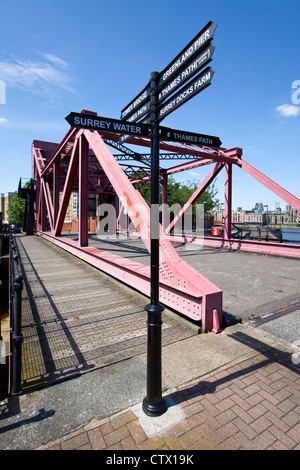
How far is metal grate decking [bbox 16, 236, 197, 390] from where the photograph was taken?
3.13m

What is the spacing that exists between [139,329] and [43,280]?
4.23 meters

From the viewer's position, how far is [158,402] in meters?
2.31

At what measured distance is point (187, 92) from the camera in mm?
2172

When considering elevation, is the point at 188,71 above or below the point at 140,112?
above

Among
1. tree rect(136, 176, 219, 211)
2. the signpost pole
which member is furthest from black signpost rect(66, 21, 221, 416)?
tree rect(136, 176, 219, 211)

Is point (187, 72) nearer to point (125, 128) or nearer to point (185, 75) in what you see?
point (185, 75)

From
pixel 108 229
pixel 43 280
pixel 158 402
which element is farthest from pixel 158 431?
pixel 108 229

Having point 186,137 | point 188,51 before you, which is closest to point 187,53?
point 188,51

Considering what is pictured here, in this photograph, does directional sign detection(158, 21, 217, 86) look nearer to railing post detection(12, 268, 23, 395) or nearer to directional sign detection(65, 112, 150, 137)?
directional sign detection(65, 112, 150, 137)

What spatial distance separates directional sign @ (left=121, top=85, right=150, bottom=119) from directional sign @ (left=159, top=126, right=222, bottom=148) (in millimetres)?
408

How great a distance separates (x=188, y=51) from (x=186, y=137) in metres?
0.77

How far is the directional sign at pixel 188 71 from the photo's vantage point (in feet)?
6.42

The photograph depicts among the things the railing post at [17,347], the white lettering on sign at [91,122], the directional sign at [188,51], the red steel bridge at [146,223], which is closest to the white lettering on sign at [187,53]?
the directional sign at [188,51]

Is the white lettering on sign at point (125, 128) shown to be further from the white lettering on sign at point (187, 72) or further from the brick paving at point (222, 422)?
the brick paving at point (222, 422)
